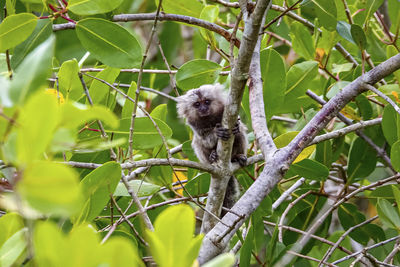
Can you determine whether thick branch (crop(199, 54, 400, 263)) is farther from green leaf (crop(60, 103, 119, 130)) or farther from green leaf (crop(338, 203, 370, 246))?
green leaf (crop(60, 103, 119, 130))

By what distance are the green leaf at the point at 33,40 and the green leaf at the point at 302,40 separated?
1.92 metres

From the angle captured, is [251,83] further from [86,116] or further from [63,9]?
[86,116]

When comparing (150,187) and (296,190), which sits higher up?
(150,187)

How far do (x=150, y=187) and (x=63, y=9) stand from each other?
126cm

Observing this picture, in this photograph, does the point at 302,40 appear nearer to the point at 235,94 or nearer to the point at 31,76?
the point at 235,94

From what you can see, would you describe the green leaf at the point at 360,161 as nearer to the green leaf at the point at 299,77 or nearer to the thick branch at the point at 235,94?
the green leaf at the point at 299,77

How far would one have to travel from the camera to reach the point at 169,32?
7312 mm

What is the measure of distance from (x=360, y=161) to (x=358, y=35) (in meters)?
1.01

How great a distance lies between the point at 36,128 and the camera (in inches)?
55.7

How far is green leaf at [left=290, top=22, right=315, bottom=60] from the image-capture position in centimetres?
438

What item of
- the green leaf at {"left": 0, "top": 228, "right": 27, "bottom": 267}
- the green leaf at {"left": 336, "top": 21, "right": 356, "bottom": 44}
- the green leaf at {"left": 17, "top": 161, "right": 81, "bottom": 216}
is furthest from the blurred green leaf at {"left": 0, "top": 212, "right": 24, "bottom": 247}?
the green leaf at {"left": 336, "top": 21, "right": 356, "bottom": 44}

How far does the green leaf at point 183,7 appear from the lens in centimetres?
394

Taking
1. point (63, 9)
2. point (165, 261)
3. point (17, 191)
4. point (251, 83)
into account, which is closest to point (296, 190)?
point (251, 83)

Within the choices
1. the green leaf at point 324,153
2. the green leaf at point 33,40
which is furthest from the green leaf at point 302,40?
the green leaf at point 33,40
